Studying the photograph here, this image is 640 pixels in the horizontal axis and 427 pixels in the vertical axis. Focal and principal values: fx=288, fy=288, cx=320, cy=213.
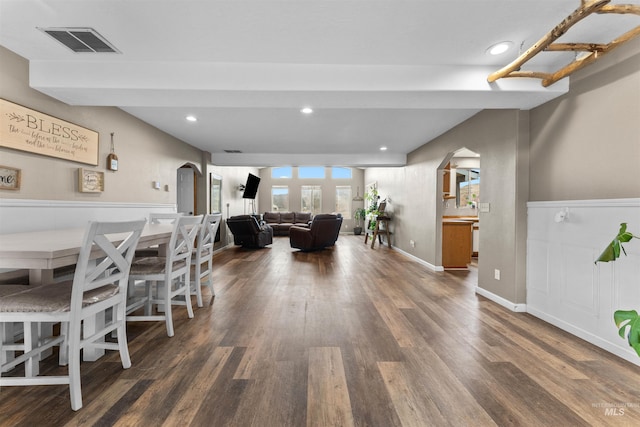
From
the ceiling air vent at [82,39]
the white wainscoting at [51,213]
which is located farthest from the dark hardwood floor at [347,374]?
the ceiling air vent at [82,39]

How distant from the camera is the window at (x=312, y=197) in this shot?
39.7 feet

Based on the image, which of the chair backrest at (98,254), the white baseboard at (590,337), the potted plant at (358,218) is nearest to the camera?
the chair backrest at (98,254)

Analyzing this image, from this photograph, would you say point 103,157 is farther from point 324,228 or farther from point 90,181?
point 324,228

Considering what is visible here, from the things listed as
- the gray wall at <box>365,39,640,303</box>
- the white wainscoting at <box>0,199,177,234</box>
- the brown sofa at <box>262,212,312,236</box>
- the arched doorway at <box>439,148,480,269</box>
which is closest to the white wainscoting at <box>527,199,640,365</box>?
the gray wall at <box>365,39,640,303</box>

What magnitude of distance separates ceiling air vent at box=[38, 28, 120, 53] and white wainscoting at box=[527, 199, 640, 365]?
3937mm

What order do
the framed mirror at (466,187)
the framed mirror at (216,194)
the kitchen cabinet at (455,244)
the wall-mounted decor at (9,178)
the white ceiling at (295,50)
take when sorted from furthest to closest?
the framed mirror at (216,194), the framed mirror at (466,187), the kitchen cabinet at (455,244), the wall-mounted decor at (9,178), the white ceiling at (295,50)

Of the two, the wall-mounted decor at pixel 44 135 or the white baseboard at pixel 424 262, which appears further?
the white baseboard at pixel 424 262

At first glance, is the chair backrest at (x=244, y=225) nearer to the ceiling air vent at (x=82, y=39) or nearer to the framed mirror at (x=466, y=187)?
the framed mirror at (x=466, y=187)

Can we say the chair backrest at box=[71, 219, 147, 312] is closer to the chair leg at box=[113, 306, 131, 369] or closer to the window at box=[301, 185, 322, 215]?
the chair leg at box=[113, 306, 131, 369]

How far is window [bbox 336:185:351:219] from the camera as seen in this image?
12076mm

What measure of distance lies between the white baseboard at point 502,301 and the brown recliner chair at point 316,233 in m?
3.79

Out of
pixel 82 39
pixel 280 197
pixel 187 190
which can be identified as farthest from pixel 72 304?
pixel 280 197

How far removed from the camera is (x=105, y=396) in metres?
1.58

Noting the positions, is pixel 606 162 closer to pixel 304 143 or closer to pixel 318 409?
pixel 318 409
